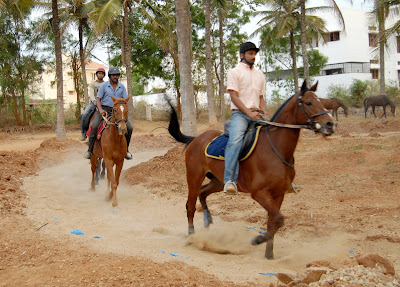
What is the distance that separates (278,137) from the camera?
5.97 metres

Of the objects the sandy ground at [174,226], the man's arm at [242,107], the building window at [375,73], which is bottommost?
the sandy ground at [174,226]

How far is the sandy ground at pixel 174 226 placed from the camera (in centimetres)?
489

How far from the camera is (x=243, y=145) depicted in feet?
20.1

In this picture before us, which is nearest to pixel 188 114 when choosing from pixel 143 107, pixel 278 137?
pixel 278 137

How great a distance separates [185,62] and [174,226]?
293 inches

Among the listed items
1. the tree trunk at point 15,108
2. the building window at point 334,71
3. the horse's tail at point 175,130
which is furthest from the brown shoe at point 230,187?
the building window at point 334,71

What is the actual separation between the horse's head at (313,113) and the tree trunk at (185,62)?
8.29m

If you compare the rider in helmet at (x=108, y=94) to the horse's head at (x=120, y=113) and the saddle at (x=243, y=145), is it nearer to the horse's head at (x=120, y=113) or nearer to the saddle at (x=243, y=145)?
the horse's head at (x=120, y=113)

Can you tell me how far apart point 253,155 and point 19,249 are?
11.4 feet

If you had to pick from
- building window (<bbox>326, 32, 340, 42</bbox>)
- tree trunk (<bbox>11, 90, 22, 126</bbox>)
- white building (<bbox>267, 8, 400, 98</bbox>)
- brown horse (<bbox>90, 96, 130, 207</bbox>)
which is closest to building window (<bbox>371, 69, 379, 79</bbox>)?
white building (<bbox>267, 8, 400, 98</bbox>)

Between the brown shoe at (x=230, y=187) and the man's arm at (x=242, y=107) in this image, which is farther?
the man's arm at (x=242, y=107)

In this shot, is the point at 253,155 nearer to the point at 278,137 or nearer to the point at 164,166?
the point at 278,137

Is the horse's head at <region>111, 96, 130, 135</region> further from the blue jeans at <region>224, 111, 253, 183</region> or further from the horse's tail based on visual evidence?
the blue jeans at <region>224, 111, 253, 183</region>

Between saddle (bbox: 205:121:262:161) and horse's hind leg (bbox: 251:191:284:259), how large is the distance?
653mm
